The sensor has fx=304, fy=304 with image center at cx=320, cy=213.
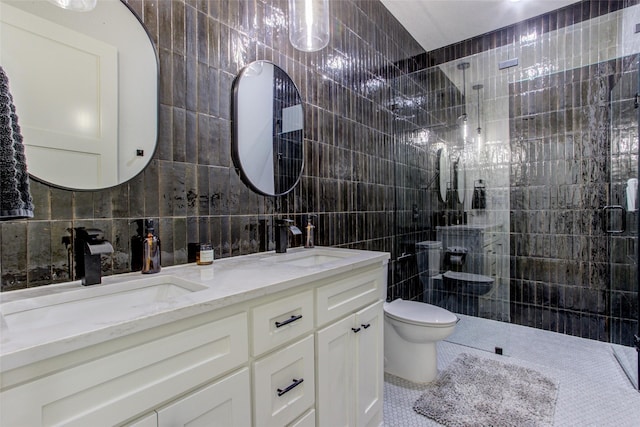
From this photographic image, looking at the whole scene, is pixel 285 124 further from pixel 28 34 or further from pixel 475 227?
pixel 475 227

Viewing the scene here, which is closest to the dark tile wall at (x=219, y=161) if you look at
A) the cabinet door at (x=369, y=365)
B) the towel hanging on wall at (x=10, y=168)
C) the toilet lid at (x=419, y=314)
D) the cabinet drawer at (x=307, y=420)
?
the towel hanging on wall at (x=10, y=168)

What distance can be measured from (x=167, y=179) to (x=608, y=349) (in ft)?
11.2

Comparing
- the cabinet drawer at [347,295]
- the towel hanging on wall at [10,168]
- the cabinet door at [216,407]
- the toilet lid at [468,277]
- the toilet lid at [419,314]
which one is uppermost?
the towel hanging on wall at [10,168]

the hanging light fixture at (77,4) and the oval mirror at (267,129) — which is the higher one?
the hanging light fixture at (77,4)

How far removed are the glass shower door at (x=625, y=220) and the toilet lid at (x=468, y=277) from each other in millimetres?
902

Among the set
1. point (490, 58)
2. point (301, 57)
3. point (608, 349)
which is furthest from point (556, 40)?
point (608, 349)

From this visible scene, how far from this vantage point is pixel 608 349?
2.45 metres

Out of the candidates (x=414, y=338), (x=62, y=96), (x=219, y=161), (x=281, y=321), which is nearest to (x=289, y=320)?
(x=281, y=321)

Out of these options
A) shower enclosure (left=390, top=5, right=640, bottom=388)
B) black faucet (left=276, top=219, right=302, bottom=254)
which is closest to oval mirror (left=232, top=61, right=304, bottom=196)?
black faucet (left=276, top=219, right=302, bottom=254)

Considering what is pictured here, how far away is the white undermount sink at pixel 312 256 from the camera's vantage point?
1474 millimetres

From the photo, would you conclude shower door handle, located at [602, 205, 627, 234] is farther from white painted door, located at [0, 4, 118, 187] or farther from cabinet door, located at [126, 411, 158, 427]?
white painted door, located at [0, 4, 118, 187]

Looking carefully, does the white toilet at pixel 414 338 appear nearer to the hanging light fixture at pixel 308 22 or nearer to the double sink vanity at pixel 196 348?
the double sink vanity at pixel 196 348

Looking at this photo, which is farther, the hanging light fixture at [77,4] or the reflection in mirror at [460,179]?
the reflection in mirror at [460,179]

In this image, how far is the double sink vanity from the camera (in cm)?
54
